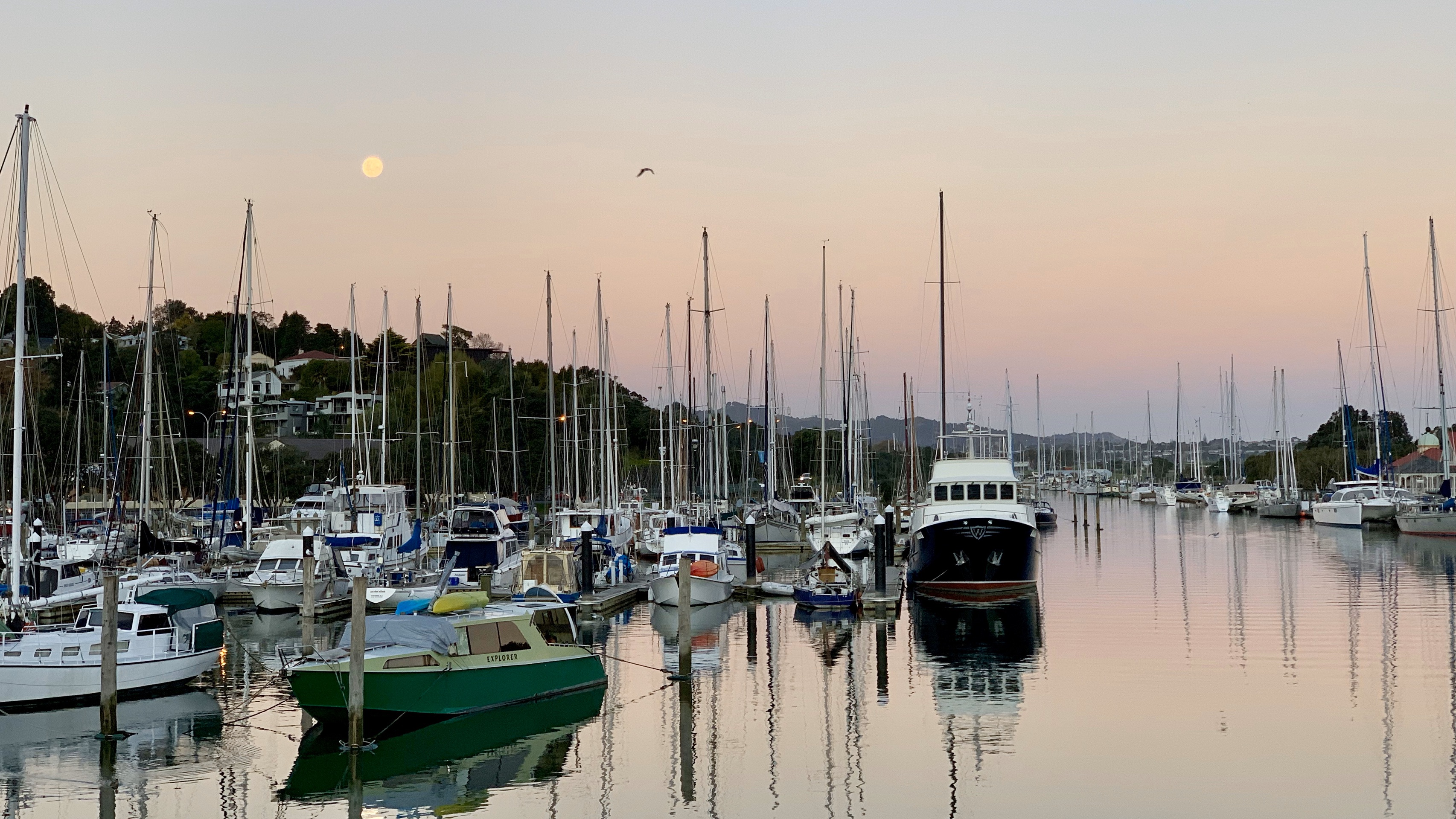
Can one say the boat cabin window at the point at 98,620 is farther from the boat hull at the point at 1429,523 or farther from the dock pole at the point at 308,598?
the boat hull at the point at 1429,523

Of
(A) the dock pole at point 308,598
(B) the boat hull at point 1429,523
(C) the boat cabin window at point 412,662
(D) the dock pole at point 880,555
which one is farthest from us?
(B) the boat hull at point 1429,523

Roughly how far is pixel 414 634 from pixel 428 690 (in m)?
1.19

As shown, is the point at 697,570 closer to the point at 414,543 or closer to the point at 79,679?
the point at 414,543

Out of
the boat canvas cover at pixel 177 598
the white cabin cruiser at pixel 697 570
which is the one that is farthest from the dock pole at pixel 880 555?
the boat canvas cover at pixel 177 598

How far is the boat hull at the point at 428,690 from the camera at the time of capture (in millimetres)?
24766

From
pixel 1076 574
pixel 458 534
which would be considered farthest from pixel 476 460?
pixel 1076 574

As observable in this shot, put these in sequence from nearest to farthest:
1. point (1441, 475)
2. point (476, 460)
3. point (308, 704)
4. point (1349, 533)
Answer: point (308, 704)
point (1349, 533)
point (476, 460)
point (1441, 475)

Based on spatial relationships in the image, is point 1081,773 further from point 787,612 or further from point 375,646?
point 787,612

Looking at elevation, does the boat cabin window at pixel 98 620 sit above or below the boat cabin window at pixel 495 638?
above

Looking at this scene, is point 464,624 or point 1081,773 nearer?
point 1081,773

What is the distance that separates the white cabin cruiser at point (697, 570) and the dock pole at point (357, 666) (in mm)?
20176

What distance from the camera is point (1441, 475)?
10600 cm

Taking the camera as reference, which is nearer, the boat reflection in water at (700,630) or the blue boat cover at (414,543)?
the boat reflection in water at (700,630)

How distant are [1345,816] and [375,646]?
18.1 metres
